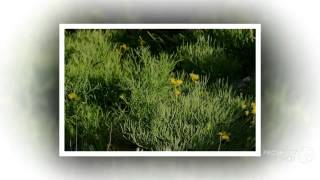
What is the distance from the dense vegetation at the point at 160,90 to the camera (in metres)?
1.50

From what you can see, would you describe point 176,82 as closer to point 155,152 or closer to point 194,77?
point 194,77

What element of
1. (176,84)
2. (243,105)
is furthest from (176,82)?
(243,105)

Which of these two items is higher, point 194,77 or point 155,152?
point 194,77

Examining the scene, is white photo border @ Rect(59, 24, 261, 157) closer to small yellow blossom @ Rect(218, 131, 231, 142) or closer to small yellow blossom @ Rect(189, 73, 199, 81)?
small yellow blossom @ Rect(218, 131, 231, 142)

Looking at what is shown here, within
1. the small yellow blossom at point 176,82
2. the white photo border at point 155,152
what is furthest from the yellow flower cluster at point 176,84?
the white photo border at point 155,152

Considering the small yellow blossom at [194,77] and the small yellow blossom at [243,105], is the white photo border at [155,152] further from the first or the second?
the small yellow blossom at [194,77]

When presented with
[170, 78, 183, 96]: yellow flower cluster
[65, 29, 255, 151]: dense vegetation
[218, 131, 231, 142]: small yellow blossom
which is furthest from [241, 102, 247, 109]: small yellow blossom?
[170, 78, 183, 96]: yellow flower cluster

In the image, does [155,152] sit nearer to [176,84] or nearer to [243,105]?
[176,84]

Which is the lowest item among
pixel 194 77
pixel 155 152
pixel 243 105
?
pixel 155 152

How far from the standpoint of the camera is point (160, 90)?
4.95 feet

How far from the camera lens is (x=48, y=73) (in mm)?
1518

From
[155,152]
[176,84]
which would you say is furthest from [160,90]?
[155,152]

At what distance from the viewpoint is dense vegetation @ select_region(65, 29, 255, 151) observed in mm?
1499
